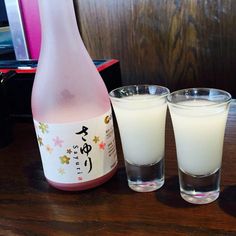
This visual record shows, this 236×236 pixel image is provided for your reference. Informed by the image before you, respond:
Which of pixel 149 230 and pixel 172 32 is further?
pixel 172 32

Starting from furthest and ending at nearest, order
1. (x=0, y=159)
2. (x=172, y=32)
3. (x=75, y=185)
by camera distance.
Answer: (x=172, y=32) < (x=0, y=159) < (x=75, y=185)

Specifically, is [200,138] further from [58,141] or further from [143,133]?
[58,141]

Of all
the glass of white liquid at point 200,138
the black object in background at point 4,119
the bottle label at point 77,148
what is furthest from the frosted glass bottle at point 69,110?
the black object in background at point 4,119

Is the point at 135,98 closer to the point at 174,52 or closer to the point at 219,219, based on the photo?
the point at 219,219

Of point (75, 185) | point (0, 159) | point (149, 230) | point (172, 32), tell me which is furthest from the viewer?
point (172, 32)

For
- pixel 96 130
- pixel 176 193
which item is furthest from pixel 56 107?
pixel 176 193

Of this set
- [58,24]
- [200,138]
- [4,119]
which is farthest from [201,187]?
[4,119]
